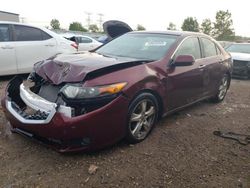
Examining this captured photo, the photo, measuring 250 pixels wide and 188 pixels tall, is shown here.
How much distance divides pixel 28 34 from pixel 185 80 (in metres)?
4.65

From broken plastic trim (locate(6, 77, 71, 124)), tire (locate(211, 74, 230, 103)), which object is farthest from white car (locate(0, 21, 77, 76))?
tire (locate(211, 74, 230, 103))

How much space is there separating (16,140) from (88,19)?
226ft

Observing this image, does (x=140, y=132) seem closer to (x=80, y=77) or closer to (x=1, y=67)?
(x=80, y=77)

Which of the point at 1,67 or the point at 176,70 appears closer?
the point at 176,70

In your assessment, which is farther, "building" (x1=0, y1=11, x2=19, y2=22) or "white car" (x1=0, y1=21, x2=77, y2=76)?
"building" (x1=0, y1=11, x2=19, y2=22)

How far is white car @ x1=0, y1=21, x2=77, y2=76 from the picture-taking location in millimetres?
7150

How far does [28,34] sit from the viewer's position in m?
7.59

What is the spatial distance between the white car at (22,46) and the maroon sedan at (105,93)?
3.22 metres

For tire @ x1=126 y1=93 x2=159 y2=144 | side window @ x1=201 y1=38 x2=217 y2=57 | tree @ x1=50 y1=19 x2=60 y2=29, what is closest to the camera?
tire @ x1=126 y1=93 x2=159 y2=144

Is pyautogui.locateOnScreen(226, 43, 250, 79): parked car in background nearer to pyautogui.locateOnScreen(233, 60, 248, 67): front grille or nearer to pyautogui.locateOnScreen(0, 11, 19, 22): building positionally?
pyautogui.locateOnScreen(233, 60, 248, 67): front grille

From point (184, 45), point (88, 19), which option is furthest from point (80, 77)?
point (88, 19)

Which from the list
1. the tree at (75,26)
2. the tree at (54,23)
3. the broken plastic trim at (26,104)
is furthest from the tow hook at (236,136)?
the tree at (54,23)

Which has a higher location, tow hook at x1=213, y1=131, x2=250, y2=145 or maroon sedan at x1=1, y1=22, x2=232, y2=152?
maroon sedan at x1=1, y1=22, x2=232, y2=152

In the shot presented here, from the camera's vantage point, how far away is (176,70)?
14.6 feet
